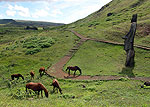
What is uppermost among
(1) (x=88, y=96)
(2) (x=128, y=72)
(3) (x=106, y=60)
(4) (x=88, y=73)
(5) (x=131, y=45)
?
(5) (x=131, y=45)

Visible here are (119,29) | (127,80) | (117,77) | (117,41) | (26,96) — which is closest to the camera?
(26,96)

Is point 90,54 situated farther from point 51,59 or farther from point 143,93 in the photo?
point 143,93

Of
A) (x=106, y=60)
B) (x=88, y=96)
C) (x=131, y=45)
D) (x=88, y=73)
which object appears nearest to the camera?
(x=88, y=96)

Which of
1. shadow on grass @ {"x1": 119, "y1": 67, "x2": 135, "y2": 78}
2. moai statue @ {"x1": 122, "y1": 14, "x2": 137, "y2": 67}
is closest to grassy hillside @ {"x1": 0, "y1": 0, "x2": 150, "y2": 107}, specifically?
shadow on grass @ {"x1": 119, "y1": 67, "x2": 135, "y2": 78}

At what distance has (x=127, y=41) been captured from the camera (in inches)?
983

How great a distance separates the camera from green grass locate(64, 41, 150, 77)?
22.1m

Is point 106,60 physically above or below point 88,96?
above

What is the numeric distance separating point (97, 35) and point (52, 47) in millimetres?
14709

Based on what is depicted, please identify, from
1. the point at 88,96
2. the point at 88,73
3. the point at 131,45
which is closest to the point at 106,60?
the point at 131,45

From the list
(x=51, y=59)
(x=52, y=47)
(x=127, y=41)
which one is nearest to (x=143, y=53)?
(x=127, y=41)

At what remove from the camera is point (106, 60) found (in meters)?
27.3

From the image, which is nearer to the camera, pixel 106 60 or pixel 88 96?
pixel 88 96

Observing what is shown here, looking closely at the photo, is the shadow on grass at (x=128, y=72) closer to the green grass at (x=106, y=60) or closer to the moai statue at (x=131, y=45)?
the green grass at (x=106, y=60)

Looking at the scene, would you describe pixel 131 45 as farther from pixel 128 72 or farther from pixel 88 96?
pixel 88 96
